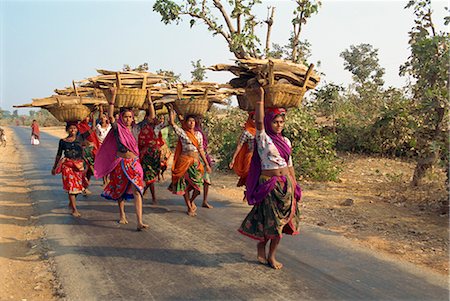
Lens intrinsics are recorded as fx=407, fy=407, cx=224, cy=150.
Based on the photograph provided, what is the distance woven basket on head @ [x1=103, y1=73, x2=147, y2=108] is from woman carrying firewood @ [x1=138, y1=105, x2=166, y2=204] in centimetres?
165

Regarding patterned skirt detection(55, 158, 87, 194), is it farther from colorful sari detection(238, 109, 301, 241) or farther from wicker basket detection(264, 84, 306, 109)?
wicker basket detection(264, 84, 306, 109)

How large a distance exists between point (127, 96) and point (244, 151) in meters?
2.35

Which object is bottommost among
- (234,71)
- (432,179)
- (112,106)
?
(432,179)

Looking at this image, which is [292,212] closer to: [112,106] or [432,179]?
[112,106]

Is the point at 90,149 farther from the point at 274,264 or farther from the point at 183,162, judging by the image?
the point at 274,264

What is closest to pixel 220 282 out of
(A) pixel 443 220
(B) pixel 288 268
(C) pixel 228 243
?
(B) pixel 288 268

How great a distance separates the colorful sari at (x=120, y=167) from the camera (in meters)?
6.59

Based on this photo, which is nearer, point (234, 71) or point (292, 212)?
point (292, 212)

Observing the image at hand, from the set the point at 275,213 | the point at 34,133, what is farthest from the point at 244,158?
the point at 34,133

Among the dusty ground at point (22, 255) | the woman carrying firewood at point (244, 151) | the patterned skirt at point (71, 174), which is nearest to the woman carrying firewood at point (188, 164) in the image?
the woman carrying firewood at point (244, 151)

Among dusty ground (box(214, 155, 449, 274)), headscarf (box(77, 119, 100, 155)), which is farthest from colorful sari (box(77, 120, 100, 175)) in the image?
dusty ground (box(214, 155, 449, 274))

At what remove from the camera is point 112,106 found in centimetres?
632

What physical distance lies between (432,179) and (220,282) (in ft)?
22.2

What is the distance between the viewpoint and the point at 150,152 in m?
8.62
